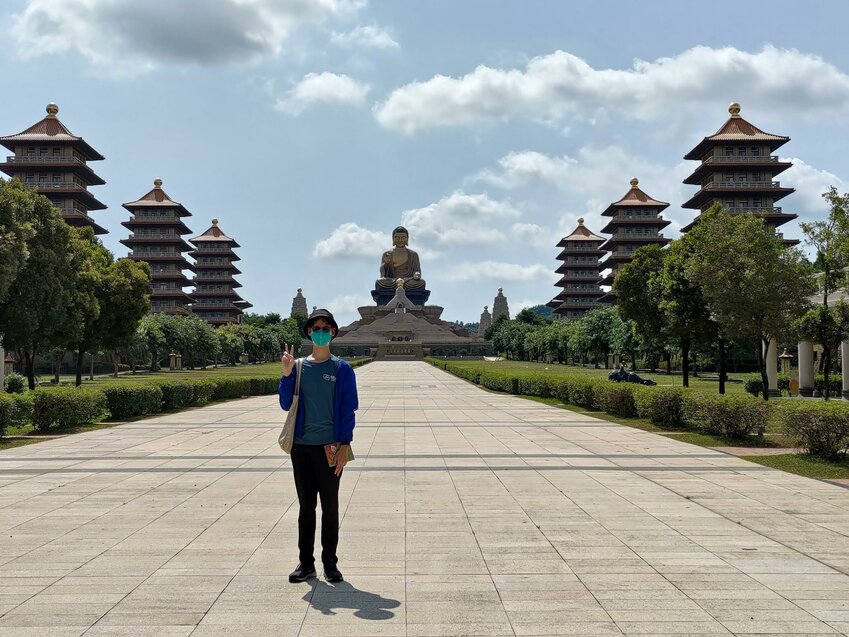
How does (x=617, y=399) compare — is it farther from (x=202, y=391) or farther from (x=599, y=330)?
(x=599, y=330)

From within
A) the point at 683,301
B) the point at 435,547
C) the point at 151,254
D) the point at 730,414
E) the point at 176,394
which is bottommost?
the point at 435,547

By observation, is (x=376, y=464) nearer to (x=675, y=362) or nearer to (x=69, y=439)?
(x=69, y=439)

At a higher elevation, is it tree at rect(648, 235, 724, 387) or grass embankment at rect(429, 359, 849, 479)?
tree at rect(648, 235, 724, 387)

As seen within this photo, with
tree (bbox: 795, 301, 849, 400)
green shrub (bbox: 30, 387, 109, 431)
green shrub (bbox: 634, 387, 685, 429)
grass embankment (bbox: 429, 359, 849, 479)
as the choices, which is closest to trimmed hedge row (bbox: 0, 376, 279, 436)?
green shrub (bbox: 30, 387, 109, 431)

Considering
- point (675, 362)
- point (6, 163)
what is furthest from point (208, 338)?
point (675, 362)

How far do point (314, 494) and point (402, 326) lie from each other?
347ft

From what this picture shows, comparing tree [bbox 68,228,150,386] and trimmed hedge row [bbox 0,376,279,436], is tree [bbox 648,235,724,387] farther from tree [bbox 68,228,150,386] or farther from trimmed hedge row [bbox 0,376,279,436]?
tree [bbox 68,228,150,386]

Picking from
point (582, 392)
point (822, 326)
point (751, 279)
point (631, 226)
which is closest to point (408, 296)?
point (631, 226)

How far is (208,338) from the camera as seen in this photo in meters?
71.2

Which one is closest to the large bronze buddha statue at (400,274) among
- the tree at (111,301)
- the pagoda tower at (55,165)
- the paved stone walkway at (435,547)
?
the pagoda tower at (55,165)

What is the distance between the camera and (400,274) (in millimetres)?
136000

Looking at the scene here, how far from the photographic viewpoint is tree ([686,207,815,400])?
24.0 meters

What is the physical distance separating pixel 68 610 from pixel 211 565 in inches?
48.7

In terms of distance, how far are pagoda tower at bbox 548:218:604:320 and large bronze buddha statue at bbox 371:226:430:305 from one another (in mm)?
27671
